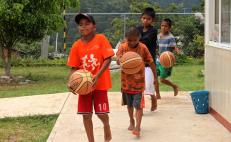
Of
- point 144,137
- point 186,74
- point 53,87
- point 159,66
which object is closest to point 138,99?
point 144,137

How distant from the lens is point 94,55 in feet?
21.1

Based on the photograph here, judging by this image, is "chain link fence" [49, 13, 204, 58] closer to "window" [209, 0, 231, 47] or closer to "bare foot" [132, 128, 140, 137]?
"window" [209, 0, 231, 47]

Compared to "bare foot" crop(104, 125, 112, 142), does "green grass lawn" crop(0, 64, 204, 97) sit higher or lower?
lower

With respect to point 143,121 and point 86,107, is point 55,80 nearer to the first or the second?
point 143,121

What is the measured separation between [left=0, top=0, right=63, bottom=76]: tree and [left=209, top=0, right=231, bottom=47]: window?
794 centimetres

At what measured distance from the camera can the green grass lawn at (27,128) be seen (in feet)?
25.5

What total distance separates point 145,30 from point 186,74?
1004cm

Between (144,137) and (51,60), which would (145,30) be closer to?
(144,137)

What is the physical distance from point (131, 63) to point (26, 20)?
9.39 m

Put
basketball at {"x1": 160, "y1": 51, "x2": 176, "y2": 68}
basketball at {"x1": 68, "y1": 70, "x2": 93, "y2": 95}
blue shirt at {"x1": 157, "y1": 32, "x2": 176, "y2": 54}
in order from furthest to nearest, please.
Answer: blue shirt at {"x1": 157, "y1": 32, "x2": 176, "y2": 54} < basketball at {"x1": 160, "y1": 51, "x2": 176, "y2": 68} < basketball at {"x1": 68, "y1": 70, "x2": 93, "y2": 95}

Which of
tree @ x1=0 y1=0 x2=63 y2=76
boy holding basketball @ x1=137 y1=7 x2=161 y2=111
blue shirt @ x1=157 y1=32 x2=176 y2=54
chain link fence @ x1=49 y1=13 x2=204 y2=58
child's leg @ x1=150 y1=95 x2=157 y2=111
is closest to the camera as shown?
boy holding basketball @ x1=137 y1=7 x2=161 y2=111

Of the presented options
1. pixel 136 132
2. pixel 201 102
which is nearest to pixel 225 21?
pixel 201 102

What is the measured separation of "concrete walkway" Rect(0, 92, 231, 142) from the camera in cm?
737

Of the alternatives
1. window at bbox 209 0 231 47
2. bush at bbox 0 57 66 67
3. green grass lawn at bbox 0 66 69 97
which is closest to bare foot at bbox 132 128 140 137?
window at bbox 209 0 231 47
